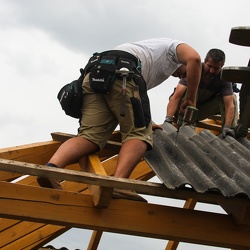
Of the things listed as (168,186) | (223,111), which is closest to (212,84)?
(223,111)

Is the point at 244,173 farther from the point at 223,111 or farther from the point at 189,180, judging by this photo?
the point at 223,111

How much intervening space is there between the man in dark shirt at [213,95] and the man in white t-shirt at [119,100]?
5.17ft

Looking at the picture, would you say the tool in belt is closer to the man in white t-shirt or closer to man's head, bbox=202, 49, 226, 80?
the man in white t-shirt

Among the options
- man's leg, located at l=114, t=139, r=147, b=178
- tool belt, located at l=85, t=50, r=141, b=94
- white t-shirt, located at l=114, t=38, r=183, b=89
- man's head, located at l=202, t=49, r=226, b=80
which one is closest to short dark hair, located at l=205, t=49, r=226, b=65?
man's head, located at l=202, t=49, r=226, b=80

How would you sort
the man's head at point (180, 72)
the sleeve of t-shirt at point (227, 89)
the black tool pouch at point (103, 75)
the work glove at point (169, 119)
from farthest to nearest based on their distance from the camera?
the sleeve of t-shirt at point (227, 89) < the work glove at point (169, 119) < the man's head at point (180, 72) < the black tool pouch at point (103, 75)

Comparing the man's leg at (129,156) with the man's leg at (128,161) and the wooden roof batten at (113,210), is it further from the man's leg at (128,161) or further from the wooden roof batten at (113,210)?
the wooden roof batten at (113,210)

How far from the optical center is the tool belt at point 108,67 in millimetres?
5195

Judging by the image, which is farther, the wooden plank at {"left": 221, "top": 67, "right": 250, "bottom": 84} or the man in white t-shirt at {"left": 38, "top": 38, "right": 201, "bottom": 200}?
the man in white t-shirt at {"left": 38, "top": 38, "right": 201, "bottom": 200}

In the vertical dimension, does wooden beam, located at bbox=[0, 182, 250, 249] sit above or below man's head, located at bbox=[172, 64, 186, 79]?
below

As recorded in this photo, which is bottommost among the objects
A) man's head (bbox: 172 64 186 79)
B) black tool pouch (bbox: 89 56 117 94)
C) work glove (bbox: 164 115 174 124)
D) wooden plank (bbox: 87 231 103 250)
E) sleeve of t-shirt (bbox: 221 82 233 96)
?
wooden plank (bbox: 87 231 103 250)

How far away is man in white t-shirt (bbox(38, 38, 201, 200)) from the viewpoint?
5.09 m

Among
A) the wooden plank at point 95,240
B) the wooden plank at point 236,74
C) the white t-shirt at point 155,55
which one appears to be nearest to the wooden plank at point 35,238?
the wooden plank at point 95,240

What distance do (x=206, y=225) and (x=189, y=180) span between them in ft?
1.32

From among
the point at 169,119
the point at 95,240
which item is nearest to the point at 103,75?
the point at 169,119
